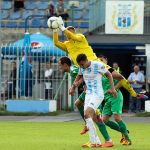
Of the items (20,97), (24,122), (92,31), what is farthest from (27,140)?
(92,31)

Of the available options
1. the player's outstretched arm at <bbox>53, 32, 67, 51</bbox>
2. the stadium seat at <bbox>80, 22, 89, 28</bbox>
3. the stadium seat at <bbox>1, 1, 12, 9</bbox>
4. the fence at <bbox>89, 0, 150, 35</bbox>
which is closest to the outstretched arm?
the player's outstretched arm at <bbox>53, 32, 67, 51</bbox>

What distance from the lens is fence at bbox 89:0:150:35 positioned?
102 ft

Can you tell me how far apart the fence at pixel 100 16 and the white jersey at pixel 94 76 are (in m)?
16.9

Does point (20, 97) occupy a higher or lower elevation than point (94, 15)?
lower

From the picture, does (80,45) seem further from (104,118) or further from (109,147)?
(109,147)

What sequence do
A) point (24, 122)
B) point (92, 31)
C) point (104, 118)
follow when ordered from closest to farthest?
point (104, 118) < point (24, 122) < point (92, 31)

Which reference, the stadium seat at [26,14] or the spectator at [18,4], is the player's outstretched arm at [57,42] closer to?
the stadium seat at [26,14]

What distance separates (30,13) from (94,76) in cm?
2353

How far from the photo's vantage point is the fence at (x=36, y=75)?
28844mm

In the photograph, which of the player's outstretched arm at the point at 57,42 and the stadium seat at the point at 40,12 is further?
the stadium seat at the point at 40,12

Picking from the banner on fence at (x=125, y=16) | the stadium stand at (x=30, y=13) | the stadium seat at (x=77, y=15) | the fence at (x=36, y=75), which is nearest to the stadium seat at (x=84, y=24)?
the stadium stand at (x=30, y=13)

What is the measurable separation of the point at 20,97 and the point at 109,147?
15056mm

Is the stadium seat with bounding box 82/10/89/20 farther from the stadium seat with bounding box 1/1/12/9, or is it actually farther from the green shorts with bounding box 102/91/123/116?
the green shorts with bounding box 102/91/123/116

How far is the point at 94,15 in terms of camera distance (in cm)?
3212
